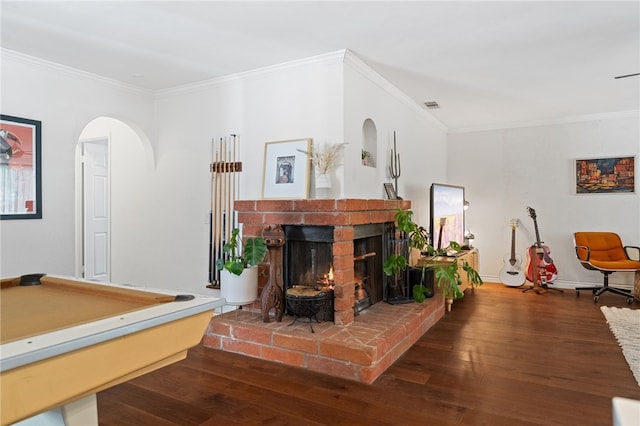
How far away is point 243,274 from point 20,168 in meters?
2.04

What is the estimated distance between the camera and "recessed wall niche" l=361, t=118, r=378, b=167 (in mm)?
3915

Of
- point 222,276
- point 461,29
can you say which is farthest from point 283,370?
point 461,29

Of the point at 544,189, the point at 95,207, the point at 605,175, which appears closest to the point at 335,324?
the point at 95,207

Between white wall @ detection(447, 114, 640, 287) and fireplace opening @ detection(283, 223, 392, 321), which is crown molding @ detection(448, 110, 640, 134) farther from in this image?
fireplace opening @ detection(283, 223, 392, 321)

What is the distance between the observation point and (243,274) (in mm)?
3236

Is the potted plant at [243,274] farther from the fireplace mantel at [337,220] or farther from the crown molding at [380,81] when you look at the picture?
the crown molding at [380,81]

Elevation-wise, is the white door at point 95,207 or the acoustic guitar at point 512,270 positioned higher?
the white door at point 95,207

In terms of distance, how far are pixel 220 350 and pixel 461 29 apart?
2.99m

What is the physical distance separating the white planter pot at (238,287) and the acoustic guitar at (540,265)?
13.2ft

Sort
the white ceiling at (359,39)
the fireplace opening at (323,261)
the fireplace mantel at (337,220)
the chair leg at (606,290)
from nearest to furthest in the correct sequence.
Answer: the white ceiling at (359,39) → the fireplace mantel at (337,220) → the fireplace opening at (323,261) → the chair leg at (606,290)

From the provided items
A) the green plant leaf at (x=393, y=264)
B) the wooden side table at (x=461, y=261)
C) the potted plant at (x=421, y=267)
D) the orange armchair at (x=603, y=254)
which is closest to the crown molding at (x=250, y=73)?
the potted plant at (x=421, y=267)

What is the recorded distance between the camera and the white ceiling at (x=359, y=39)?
2598mm

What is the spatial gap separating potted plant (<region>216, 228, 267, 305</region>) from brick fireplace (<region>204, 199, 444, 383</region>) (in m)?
0.19

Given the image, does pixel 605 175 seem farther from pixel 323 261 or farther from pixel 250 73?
pixel 250 73
